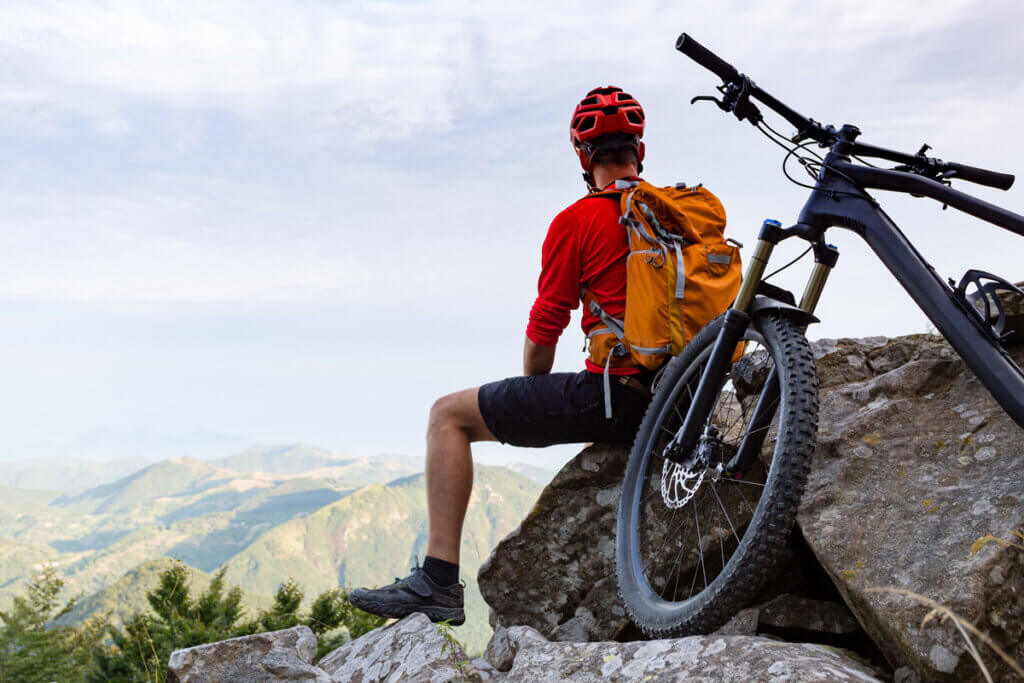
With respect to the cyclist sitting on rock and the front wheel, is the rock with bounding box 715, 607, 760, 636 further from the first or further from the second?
the cyclist sitting on rock

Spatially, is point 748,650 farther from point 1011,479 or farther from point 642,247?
point 642,247

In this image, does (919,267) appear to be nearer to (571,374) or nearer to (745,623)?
(745,623)

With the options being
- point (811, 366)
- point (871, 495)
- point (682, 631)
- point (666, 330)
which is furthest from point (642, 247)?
point (682, 631)

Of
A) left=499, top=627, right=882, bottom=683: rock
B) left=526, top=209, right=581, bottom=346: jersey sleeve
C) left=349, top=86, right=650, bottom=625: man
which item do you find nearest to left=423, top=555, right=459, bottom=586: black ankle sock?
left=349, top=86, right=650, bottom=625: man

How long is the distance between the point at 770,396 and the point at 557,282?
1546mm

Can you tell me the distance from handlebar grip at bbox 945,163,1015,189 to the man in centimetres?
179

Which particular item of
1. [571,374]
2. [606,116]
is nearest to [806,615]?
[571,374]

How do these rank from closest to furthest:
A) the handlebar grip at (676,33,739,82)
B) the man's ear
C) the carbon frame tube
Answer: the carbon frame tube
the handlebar grip at (676,33,739,82)
the man's ear

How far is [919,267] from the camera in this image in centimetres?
321

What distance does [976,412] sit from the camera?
386 cm

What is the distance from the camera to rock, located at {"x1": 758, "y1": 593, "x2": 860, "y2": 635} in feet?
12.2

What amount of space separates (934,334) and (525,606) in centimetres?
351

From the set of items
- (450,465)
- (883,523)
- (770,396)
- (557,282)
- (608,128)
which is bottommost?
(883,523)

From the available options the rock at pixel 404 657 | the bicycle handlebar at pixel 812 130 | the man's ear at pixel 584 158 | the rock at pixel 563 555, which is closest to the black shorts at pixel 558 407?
the rock at pixel 563 555
